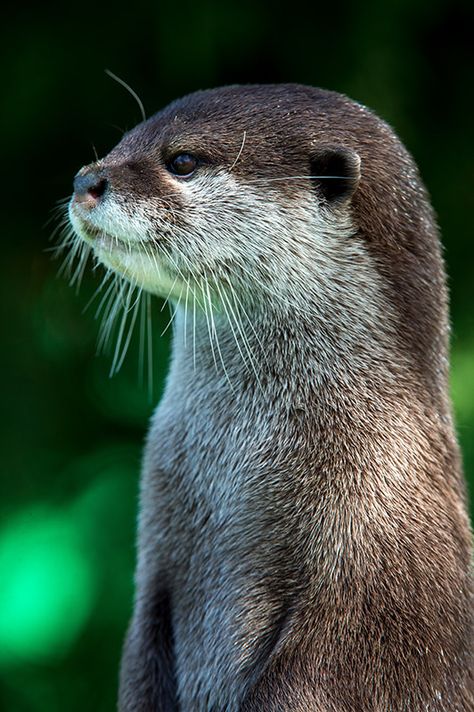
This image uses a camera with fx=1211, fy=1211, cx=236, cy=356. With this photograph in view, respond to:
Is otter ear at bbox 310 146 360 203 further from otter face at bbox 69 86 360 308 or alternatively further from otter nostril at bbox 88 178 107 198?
otter nostril at bbox 88 178 107 198

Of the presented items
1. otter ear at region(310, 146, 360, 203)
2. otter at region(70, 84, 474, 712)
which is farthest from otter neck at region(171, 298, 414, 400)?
otter ear at region(310, 146, 360, 203)

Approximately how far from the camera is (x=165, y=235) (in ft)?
7.47

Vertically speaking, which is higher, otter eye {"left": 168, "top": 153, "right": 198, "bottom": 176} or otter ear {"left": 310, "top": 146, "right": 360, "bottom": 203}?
otter ear {"left": 310, "top": 146, "right": 360, "bottom": 203}

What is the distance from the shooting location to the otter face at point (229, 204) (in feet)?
7.43

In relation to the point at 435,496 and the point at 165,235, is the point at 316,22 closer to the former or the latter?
the point at 165,235

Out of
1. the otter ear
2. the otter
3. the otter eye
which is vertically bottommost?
the otter

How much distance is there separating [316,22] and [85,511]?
5.79ft

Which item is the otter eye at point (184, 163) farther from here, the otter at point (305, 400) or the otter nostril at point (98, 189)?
the otter nostril at point (98, 189)

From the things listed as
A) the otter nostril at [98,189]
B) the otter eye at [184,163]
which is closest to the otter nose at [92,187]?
the otter nostril at [98,189]

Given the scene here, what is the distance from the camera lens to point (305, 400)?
2.28 m

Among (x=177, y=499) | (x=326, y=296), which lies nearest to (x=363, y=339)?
(x=326, y=296)

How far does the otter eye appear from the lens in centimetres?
231

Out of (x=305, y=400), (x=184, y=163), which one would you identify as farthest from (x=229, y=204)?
(x=305, y=400)

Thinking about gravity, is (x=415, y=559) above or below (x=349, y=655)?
above
